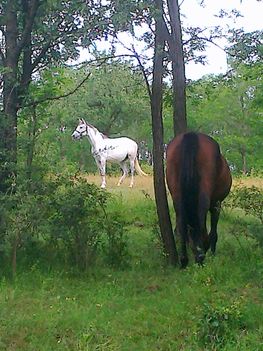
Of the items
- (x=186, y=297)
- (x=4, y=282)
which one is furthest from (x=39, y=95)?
(x=186, y=297)

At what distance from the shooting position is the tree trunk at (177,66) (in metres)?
8.24

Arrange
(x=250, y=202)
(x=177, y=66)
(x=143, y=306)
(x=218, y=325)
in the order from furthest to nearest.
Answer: (x=177, y=66) < (x=250, y=202) < (x=143, y=306) < (x=218, y=325)

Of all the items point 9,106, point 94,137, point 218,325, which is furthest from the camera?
point 94,137

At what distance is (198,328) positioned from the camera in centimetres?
507

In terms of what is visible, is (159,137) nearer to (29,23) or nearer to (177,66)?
(177,66)

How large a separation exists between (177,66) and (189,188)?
6.75ft

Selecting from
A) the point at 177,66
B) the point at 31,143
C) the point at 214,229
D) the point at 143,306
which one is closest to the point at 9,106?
the point at 31,143

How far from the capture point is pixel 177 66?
841cm

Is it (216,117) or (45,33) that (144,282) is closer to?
(45,33)

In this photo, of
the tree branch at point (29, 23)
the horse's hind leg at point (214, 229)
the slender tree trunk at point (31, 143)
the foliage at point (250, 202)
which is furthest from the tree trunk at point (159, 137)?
the tree branch at point (29, 23)

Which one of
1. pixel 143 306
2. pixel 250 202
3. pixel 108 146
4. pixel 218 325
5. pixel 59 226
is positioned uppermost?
pixel 108 146

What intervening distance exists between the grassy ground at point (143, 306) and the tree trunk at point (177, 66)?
212 centimetres

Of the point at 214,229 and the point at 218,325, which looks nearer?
the point at 218,325

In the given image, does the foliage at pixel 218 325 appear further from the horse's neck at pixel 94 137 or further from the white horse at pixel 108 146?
the horse's neck at pixel 94 137
